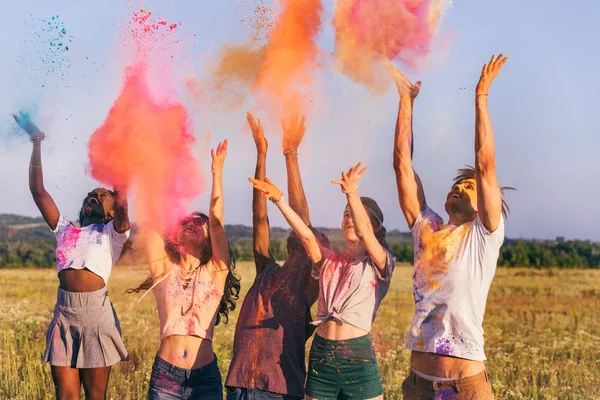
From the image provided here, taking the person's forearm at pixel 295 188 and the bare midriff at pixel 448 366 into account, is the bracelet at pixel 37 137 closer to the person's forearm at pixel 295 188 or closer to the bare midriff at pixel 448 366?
the person's forearm at pixel 295 188

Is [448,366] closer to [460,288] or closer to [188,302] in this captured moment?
[460,288]

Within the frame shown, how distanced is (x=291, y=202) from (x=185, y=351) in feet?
4.78

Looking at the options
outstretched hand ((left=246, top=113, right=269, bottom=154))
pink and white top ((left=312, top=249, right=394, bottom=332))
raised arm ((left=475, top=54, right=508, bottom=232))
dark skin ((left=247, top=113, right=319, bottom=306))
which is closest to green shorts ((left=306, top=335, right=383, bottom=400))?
pink and white top ((left=312, top=249, right=394, bottom=332))

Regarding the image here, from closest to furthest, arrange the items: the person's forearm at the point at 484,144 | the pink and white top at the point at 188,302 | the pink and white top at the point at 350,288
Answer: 1. the person's forearm at the point at 484,144
2. the pink and white top at the point at 350,288
3. the pink and white top at the point at 188,302

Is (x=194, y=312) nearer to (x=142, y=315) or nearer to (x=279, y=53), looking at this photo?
(x=279, y=53)

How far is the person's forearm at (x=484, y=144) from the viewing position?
4766 millimetres

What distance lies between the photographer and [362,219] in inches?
204

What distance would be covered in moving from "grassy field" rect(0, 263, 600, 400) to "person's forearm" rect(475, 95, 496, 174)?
116 inches

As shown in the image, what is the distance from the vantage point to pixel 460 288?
188 inches

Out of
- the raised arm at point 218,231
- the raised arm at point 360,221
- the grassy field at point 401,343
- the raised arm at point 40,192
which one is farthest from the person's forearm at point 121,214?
the raised arm at point 360,221

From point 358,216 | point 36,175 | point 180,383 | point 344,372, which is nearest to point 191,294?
point 180,383

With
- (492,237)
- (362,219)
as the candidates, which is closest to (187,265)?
(362,219)

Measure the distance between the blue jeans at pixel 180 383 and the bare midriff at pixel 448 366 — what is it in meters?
1.64

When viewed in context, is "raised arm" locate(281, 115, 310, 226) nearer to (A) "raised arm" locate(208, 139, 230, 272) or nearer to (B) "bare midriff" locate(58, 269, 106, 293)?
(A) "raised arm" locate(208, 139, 230, 272)
